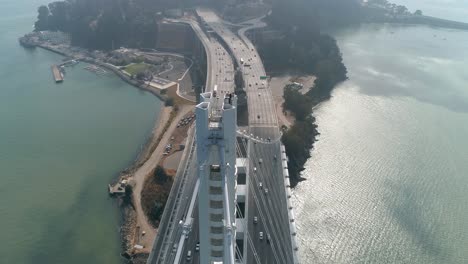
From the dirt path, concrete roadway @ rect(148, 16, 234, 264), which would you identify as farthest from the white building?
the dirt path

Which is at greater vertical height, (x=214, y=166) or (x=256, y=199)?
(x=214, y=166)

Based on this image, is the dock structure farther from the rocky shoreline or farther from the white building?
the white building

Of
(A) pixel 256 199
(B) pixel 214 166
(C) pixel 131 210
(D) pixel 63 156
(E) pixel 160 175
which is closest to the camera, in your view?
(B) pixel 214 166

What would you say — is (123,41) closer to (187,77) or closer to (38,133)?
(187,77)

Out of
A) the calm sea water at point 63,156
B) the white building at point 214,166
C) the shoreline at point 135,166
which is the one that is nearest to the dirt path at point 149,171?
the shoreline at point 135,166

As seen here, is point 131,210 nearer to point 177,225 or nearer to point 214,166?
point 177,225

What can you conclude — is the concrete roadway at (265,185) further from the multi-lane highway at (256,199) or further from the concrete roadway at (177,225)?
the concrete roadway at (177,225)

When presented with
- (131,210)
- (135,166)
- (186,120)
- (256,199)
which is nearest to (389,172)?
(256,199)
